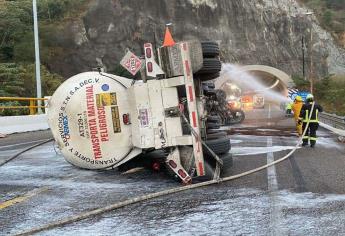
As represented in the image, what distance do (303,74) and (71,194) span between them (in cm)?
5909

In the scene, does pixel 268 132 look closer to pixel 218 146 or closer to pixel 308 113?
pixel 308 113

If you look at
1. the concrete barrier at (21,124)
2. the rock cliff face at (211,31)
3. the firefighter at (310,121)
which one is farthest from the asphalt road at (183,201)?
the rock cliff face at (211,31)

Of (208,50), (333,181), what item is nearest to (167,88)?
(208,50)

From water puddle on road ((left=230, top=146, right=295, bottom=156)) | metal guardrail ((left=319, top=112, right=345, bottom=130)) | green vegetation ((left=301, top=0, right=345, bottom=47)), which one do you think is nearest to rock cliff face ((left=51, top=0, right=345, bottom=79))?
green vegetation ((left=301, top=0, right=345, bottom=47))

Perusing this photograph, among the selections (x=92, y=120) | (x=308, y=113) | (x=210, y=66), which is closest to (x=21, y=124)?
(x=308, y=113)

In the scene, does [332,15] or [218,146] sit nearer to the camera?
[218,146]

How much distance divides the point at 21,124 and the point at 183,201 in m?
14.4

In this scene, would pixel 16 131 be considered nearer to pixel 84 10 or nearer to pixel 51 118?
pixel 51 118

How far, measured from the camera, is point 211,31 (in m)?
61.8

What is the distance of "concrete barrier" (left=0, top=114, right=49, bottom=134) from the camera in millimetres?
17969

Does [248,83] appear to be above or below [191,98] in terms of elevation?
A: above

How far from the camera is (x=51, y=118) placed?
317 inches

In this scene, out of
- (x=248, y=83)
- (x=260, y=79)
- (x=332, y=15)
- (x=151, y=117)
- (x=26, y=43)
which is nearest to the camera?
(x=151, y=117)

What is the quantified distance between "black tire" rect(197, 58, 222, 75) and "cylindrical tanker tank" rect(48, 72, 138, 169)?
123cm
